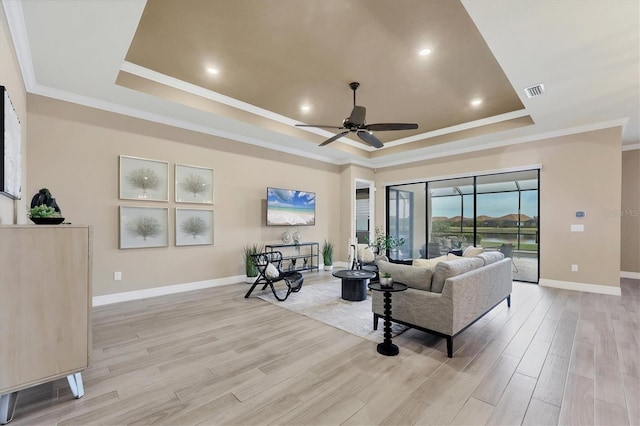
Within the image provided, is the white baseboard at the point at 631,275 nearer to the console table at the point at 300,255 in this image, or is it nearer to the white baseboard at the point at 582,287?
the white baseboard at the point at 582,287

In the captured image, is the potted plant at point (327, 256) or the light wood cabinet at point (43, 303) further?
the potted plant at point (327, 256)

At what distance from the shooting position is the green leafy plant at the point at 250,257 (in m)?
5.60

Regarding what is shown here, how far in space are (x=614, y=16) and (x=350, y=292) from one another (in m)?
4.18

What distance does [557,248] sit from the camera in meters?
5.45

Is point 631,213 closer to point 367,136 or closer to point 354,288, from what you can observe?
point 367,136

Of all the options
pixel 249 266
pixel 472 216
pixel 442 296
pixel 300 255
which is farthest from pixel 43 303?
pixel 472 216

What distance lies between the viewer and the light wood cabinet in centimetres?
180

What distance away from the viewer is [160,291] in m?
4.72

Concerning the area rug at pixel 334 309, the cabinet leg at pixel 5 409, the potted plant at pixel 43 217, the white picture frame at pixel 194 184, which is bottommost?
the area rug at pixel 334 309

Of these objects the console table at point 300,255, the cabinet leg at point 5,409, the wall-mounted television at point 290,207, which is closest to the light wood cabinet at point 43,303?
the cabinet leg at point 5,409

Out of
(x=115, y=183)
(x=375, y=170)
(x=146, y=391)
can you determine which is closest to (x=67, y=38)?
(x=115, y=183)

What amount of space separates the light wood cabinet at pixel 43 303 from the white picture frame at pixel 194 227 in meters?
2.91

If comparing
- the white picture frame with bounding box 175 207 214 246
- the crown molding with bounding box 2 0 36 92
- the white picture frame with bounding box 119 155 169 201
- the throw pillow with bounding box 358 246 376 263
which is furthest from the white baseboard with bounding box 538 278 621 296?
the crown molding with bounding box 2 0 36 92

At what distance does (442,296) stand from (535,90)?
321cm
